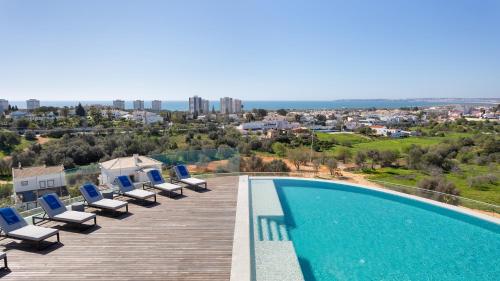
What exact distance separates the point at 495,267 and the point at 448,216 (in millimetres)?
2665

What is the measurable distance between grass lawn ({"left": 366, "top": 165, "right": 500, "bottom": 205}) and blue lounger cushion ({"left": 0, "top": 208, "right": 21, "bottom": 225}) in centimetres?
2061

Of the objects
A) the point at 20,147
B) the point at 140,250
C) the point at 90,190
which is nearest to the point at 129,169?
the point at 90,190

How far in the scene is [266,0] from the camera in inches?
565

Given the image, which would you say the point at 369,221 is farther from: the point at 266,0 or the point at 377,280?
the point at 266,0

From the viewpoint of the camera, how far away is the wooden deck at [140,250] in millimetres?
4535

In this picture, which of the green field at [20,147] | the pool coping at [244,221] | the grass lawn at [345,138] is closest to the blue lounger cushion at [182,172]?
the pool coping at [244,221]

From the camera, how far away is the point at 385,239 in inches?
309

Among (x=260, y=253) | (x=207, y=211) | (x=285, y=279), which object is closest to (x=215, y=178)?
(x=207, y=211)

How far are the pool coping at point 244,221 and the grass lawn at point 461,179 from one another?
33.9ft

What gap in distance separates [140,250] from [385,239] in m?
5.85

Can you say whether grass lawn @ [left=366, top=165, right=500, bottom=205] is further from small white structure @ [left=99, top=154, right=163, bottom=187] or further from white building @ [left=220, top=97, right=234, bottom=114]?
white building @ [left=220, top=97, right=234, bottom=114]

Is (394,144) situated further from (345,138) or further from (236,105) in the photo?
(236,105)

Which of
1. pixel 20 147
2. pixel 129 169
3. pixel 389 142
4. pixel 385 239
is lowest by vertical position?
pixel 389 142

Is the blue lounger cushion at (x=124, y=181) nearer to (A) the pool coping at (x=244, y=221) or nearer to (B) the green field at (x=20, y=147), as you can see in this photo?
(A) the pool coping at (x=244, y=221)
